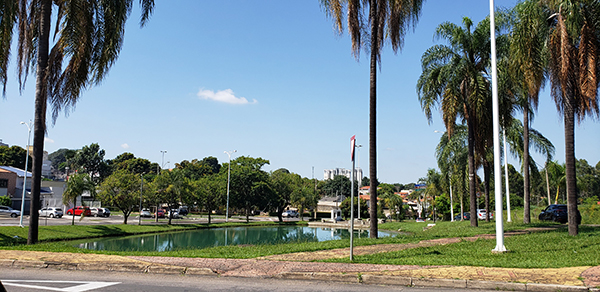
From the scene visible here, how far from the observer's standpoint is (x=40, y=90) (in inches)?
683

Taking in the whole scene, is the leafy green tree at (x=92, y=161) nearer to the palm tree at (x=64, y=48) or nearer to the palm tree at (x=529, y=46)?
the palm tree at (x=64, y=48)

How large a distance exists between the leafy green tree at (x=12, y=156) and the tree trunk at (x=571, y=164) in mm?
104699

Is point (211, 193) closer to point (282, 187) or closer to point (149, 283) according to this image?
point (282, 187)

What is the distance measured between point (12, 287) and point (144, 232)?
114 ft

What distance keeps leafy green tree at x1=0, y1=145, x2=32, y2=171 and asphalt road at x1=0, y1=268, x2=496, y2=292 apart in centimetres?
9982

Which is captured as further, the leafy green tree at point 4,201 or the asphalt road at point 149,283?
the leafy green tree at point 4,201

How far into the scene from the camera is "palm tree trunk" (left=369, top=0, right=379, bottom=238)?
60.9 feet

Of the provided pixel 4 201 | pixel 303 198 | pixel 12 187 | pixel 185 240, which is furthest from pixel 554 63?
pixel 12 187

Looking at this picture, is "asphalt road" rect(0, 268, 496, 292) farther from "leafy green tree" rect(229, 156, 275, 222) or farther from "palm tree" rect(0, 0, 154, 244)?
"leafy green tree" rect(229, 156, 275, 222)

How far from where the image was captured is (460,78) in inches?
992

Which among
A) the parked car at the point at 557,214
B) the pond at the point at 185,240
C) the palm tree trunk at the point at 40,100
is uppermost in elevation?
the palm tree trunk at the point at 40,100

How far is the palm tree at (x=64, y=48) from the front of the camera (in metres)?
16.8

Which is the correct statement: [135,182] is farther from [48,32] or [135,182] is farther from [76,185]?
[48,32]

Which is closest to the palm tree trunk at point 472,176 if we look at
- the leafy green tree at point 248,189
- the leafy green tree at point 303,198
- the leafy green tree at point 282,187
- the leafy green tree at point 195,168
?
the leafy green tree at point 248,189
